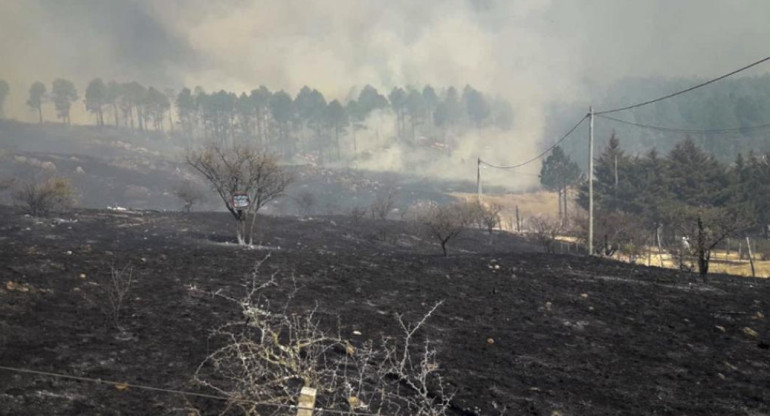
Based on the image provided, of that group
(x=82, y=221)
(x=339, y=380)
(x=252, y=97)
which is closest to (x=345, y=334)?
(x=339, y=380)

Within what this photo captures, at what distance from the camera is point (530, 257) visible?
27125 millimetres

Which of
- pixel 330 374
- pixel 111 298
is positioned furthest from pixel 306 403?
pixel 111 298

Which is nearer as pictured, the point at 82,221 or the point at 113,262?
the point at 113,262

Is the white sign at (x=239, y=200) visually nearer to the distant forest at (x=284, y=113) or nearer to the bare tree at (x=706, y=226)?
the bare tree at (x=706, y=226)

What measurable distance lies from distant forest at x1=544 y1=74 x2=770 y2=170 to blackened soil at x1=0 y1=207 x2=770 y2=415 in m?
86.5

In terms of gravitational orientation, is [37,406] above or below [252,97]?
below

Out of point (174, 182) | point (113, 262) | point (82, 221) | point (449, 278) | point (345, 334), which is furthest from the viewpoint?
point (174, 182)

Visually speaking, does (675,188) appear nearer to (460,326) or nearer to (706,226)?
(706,226)

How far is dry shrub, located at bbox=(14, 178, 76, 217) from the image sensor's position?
33125mm

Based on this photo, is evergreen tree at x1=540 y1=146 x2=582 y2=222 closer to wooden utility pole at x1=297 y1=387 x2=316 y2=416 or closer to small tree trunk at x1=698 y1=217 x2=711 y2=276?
small tree trunk at x1=698 y1=217 x2=711 y2=276

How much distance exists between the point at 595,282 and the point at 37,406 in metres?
17.0

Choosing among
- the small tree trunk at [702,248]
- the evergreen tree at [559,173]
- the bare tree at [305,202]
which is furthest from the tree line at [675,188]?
the bare tree at [305,202]

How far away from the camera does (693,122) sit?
129 meters

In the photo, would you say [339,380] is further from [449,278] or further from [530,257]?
[530,257]
